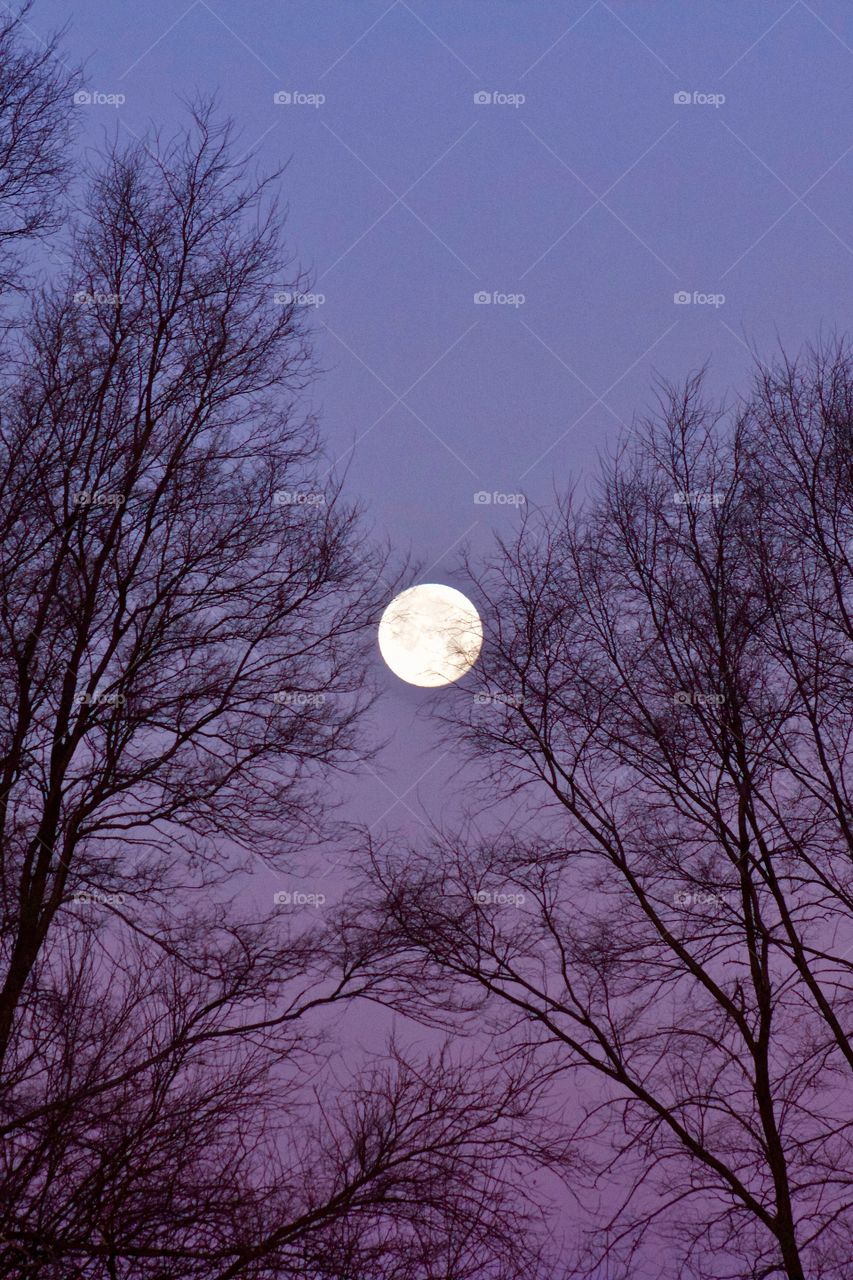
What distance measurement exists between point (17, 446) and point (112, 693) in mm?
2672

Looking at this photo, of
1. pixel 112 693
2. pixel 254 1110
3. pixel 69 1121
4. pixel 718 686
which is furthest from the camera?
pixel 718 686

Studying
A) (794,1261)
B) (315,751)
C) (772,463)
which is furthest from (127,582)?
(794,1261)

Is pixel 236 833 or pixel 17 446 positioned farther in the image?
pixel 236 833

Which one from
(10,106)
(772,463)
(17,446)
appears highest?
(10,106)

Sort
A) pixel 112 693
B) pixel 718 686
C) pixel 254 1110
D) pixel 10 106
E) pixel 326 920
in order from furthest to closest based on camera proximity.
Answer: pixel 718 686 < pixel 326 920 < pixel 112 693 < pixel 10 106 < pixel 254 1110

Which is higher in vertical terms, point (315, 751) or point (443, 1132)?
point (315, 751)

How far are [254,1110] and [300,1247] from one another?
45.9 inches

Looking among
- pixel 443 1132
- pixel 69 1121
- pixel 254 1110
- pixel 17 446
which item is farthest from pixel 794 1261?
pixel 17 446

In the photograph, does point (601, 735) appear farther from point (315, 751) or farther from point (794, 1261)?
point (794, 1261)

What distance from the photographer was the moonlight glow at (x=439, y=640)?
524 inches

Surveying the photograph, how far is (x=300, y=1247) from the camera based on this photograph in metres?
8.27

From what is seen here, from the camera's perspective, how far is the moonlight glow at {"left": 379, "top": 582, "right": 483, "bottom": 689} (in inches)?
524

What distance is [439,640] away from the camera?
14.1m

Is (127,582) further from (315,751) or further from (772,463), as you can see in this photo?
(772,463)
